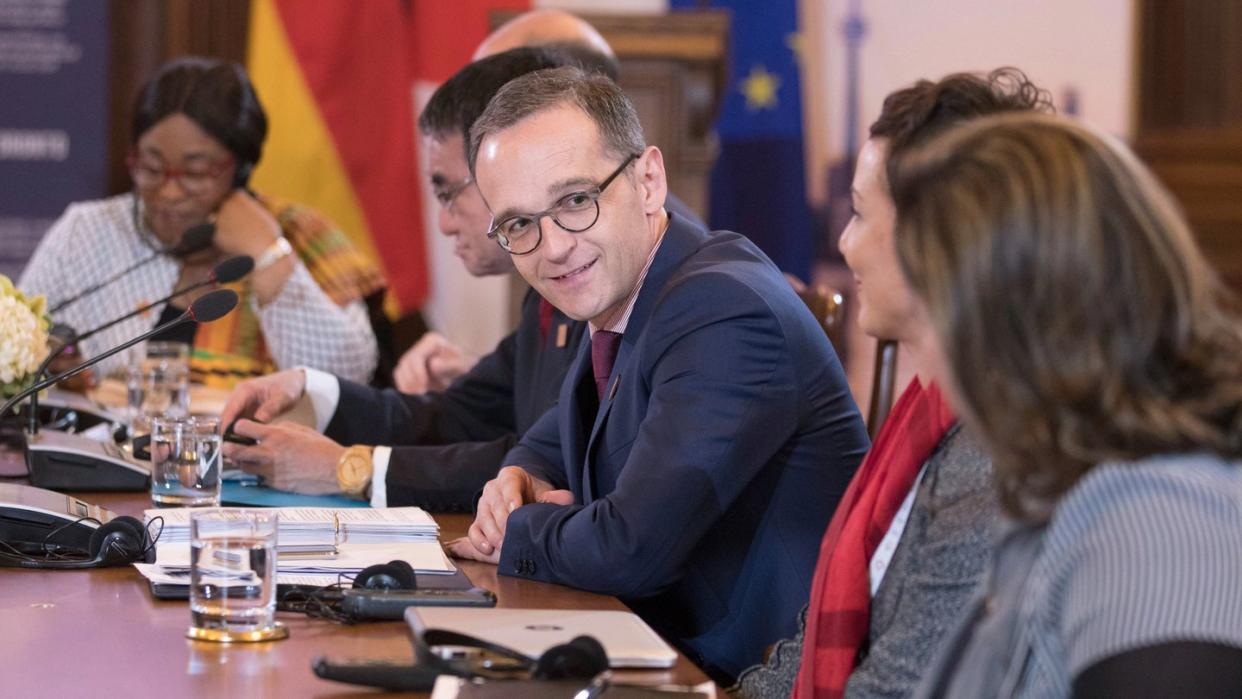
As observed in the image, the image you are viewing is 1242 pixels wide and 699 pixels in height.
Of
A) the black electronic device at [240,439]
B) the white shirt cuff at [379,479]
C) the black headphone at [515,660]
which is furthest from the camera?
the black electronic device at [240,439]

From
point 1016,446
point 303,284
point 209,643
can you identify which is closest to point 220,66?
point 303,284

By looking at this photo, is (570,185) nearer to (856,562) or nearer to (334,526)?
(334,526)

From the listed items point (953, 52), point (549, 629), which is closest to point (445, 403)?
point (549, 629)

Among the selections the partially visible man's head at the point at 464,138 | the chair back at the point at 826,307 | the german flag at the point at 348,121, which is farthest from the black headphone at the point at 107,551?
the german flag at the point at 348,121

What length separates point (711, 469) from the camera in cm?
173

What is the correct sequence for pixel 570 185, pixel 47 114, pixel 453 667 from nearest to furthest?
pixel 453 667 → pixel 570 185 → pixel 47 114

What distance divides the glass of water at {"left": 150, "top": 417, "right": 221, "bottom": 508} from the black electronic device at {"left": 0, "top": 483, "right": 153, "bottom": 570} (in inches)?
9.9

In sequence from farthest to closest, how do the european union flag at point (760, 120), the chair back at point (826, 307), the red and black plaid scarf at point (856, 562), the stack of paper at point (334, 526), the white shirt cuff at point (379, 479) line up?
the european union flag at point (760, 120), the chair back at point (826, 307), the white shirt cuff at point (379, 479), the stack of paper at point (334, 526), the red and black plaid scarf at point (856, 562)

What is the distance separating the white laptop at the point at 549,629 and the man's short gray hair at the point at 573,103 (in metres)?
0.75

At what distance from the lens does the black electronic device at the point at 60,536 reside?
5.76ft

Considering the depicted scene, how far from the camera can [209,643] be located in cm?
144

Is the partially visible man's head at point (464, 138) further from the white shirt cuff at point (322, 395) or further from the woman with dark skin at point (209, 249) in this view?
the woman with dark skin at point (209, 249)

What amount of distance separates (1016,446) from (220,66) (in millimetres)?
3082

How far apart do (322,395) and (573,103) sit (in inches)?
38.0
